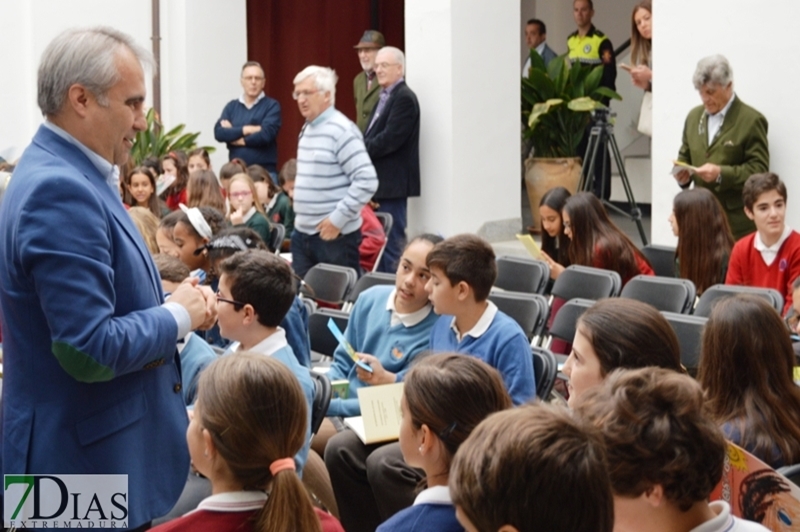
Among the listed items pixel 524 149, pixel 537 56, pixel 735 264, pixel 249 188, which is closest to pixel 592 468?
pixel 735 264

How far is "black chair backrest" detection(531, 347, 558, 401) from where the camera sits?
359 cm

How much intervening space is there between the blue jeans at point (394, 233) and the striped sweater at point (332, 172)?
2.40 feet

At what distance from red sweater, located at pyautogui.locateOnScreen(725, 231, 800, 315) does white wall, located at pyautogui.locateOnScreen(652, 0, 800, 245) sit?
942 mm

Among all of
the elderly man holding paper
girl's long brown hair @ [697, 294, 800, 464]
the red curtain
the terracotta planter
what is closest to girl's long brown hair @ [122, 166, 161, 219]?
the terracotta planter

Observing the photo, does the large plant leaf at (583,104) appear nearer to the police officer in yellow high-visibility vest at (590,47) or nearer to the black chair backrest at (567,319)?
the police officer in yellow high-visibility vest at (590,47)

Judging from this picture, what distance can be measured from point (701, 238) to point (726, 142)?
868 millimetres

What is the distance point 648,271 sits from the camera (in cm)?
530

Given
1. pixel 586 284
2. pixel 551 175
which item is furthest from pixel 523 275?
pixel 551 175

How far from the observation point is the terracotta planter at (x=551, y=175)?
26.8ft

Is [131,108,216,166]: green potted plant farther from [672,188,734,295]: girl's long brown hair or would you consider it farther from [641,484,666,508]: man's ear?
[641,484,666,508]: man's ear

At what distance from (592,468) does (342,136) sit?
4.80m

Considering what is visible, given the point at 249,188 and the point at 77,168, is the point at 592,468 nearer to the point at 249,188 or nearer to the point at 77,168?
the point at 77,168

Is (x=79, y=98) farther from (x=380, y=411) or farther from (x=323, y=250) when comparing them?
(x=323, y=250)

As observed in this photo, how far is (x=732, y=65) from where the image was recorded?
6.01 m
